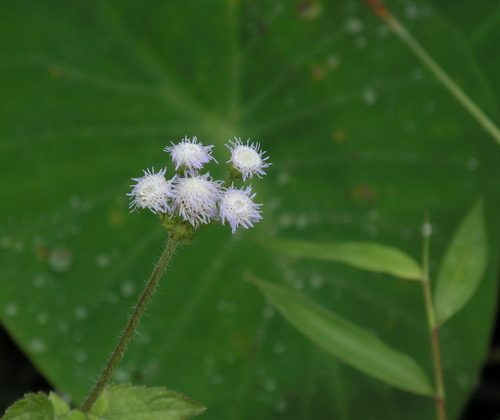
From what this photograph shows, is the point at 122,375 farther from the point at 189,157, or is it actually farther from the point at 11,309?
the point at 189,157

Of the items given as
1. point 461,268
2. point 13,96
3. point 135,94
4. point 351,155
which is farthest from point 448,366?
point 13,96

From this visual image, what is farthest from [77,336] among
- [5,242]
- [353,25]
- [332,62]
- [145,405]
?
[353,25]

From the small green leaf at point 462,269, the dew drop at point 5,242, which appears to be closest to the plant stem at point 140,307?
the small green leaf at point 462,269

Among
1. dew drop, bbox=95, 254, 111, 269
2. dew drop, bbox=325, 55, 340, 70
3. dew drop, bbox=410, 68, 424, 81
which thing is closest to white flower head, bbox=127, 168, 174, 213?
dew drop, bbox=95, 254, 111, 269

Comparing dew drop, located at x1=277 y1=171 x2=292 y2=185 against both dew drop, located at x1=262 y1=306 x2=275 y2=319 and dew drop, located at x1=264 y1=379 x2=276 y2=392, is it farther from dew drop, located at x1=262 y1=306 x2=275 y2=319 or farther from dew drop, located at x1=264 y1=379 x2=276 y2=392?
dew drop, located at x1=264 y1=379 x2=276 y2=392

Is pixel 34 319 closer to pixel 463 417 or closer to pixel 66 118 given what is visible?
pixel 66 118

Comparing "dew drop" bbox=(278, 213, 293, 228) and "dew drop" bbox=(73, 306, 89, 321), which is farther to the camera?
"dew drop" bbox=(278, 213, 293, 228)

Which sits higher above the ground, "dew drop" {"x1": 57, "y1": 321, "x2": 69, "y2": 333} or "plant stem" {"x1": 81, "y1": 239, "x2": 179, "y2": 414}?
"dew drop" {"x1": 57, "y1": 321, "x2": 69, "y2": 333}
